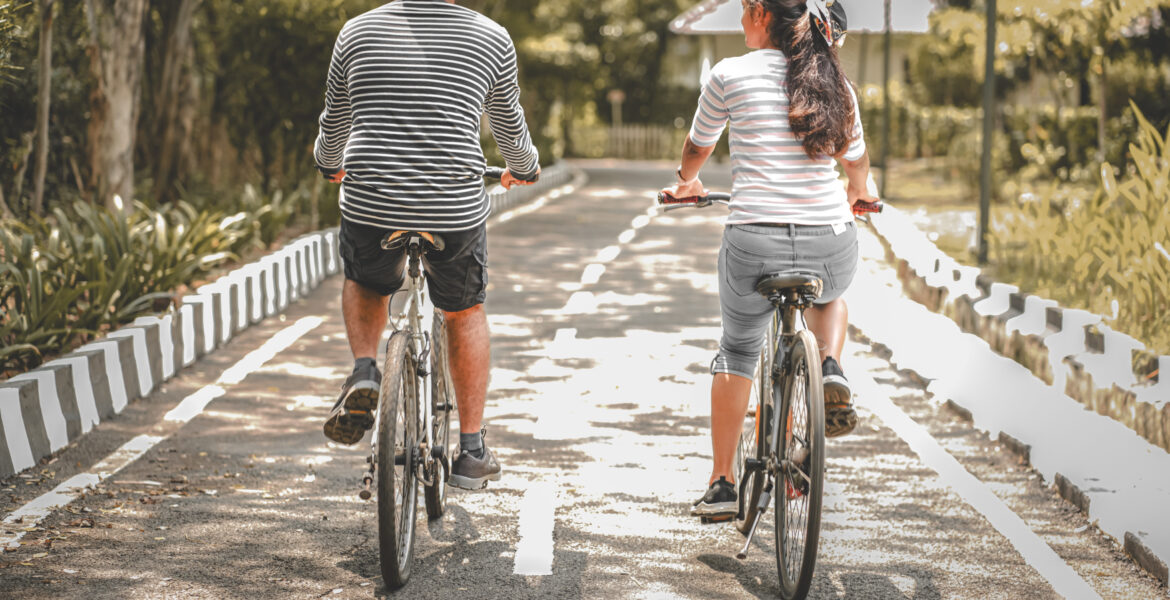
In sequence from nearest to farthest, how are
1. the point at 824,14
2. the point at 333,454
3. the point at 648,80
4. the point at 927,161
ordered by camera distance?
the point at 824,14 → the point at 333,454 → the point at 927,161 → the point at 648,80

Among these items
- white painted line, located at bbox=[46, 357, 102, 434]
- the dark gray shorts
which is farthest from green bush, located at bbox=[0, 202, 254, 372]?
the dark gray shorts

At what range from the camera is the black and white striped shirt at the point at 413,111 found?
4926 mm

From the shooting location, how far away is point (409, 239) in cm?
495

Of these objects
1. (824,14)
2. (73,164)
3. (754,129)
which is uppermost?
(824,14)

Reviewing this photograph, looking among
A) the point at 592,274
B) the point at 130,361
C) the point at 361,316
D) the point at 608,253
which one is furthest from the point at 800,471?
the point at 608,253

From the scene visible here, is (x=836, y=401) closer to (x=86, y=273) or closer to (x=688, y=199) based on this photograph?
(x=688, y=199)

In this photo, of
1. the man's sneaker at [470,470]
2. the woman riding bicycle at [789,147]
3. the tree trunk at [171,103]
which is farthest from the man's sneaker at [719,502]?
the tree trunk at [171,103]

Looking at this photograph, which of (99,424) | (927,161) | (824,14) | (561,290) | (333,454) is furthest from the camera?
(927,161)

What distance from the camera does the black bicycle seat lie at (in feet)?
15.8

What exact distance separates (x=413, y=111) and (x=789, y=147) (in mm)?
1203

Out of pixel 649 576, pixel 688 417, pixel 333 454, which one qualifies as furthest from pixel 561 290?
pixel 649 576

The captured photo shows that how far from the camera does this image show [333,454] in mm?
6891

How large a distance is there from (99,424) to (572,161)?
37.4m

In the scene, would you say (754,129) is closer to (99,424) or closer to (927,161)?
(99,424)
